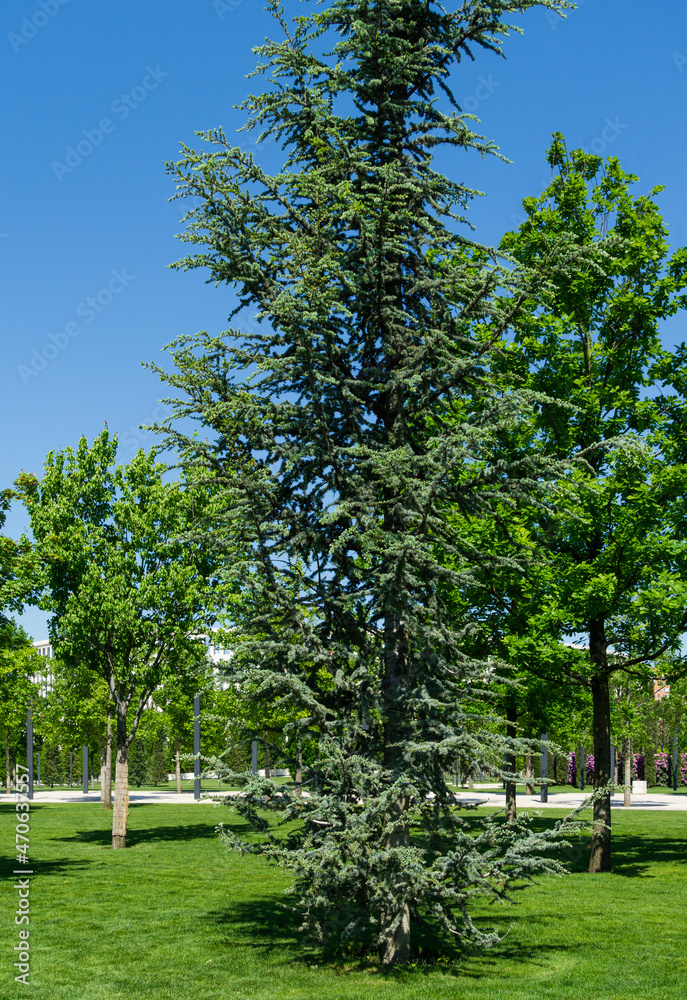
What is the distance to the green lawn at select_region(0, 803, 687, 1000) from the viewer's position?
965 cm

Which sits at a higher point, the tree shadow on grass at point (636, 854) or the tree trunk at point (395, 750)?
Result: the tree trunk at point (395, 750)

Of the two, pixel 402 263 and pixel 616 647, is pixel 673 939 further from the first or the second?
pixel 402 263

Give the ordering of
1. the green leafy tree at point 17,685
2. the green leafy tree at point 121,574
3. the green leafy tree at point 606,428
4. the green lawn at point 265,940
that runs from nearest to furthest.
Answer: the green lawn at point 265,940 < the green leafy tree at point 606,428 < the green leafy tree at point 121,574 < the green leafy tree at point 17,685

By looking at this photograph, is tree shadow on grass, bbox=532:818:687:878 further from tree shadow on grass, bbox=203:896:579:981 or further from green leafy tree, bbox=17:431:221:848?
green leafy tree, bbox=17:431:221:848

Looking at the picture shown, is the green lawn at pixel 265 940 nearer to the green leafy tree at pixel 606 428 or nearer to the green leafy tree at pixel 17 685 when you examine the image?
the green leafy tree at pixel 606 428

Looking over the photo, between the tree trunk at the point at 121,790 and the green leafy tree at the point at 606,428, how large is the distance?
1210cm

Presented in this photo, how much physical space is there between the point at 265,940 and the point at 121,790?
12611mm

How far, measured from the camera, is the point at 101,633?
2298 cm

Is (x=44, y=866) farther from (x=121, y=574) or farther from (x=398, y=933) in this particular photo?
(x=398, y=933)

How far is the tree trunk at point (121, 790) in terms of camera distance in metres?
23.3

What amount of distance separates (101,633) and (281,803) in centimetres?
1371

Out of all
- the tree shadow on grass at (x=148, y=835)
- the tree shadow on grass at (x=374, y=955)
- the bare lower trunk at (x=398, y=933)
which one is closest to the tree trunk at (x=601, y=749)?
the tree shadow on grass at (x=374, y=955)

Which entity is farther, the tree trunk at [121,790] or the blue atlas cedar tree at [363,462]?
the tree trunk at [121,790]

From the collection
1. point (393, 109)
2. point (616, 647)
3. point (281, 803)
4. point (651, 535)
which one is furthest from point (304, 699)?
point (616, 647)
